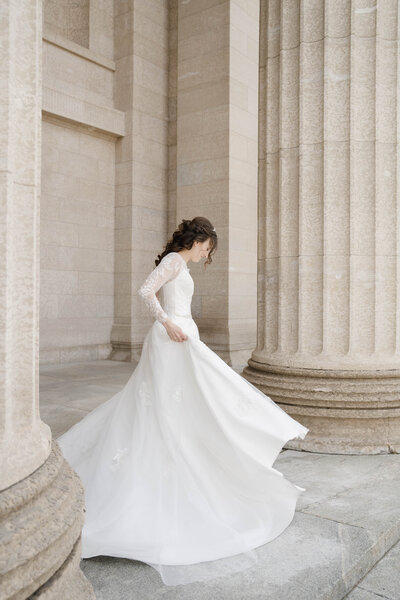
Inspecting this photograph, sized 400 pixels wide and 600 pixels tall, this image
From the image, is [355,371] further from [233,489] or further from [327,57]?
[327,57]

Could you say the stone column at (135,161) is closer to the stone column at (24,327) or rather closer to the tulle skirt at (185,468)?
the tulle skirt at (185,468)

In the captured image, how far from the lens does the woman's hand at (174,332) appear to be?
3756mm

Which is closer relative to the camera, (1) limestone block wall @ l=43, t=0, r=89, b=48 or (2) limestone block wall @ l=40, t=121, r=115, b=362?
(2) limestone block wall @ l=40, t=121, r=115, b=362

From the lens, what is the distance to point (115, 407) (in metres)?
3.90

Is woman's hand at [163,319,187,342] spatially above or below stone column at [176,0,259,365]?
below

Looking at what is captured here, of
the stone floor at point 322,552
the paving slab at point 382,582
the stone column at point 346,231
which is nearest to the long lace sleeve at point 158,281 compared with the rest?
the stone column at point 346,231

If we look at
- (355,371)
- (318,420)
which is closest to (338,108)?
(355,371)

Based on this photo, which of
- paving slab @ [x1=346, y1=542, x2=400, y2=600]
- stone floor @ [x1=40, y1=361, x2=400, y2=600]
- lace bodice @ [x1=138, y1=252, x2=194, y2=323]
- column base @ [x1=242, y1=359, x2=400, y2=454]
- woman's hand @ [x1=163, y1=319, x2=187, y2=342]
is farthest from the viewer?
column base @ [x1=242, y1=359, x2=400, y2=454]

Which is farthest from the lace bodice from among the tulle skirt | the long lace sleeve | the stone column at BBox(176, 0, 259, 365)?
the stone column at BBox(176, 0, 259, 365)

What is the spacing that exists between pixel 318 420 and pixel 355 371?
56 cm

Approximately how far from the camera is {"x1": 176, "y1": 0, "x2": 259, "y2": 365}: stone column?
1034 cm

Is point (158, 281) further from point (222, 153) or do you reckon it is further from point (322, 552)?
point (222, 153)

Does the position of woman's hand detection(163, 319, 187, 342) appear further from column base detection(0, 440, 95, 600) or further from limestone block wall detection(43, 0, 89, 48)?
limestone block wall detection(43, 0, 89, 48)

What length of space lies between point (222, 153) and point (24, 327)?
907 cm
